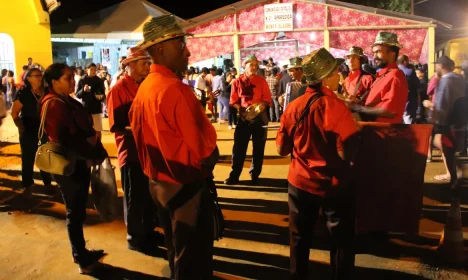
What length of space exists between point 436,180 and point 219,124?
8.78 m

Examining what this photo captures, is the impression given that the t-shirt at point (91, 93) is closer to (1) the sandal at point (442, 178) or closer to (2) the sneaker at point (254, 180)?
(2) the sneaker at point (254, 180)

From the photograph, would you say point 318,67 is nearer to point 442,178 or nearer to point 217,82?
point 442,178

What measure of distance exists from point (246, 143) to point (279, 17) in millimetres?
8477

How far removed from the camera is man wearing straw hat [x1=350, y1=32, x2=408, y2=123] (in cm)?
414

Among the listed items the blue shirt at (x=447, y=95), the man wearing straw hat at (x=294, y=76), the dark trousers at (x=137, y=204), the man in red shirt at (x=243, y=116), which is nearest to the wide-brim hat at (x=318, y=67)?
the dark trousers at (x=137, y=204)

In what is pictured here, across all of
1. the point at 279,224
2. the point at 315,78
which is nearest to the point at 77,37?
the point at 279,224

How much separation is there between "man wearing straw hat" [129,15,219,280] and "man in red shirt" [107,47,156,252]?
63.5 inches

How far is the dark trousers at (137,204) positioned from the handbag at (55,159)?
27.8 inches

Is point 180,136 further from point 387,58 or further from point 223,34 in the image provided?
point 223,34

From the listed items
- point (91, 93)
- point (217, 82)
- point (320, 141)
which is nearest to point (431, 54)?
point (217, 82)

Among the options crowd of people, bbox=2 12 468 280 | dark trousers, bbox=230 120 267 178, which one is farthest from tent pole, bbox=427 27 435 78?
crowd of people, bbox=2 12 468 280

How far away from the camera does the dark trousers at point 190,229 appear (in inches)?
106

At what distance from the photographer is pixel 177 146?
8.54 feet

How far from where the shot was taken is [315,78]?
10.3 feet
